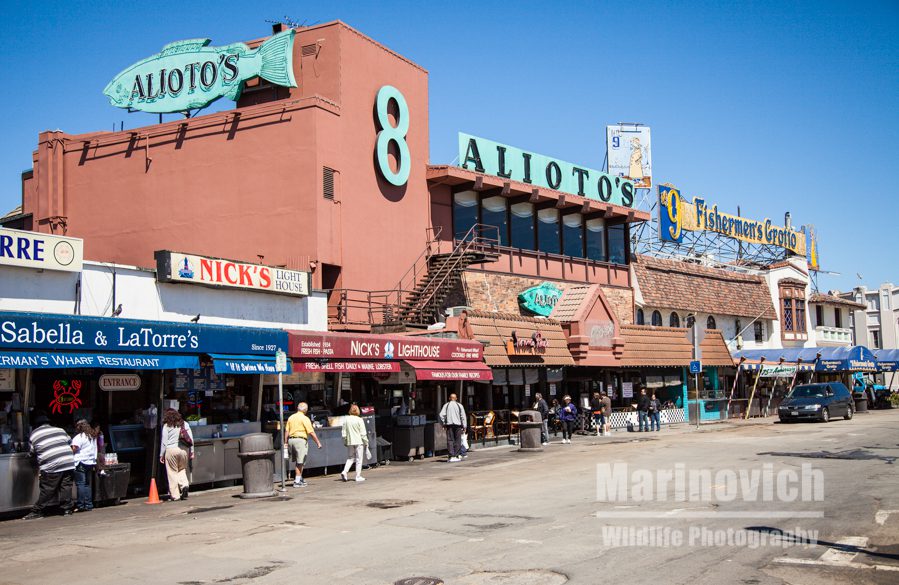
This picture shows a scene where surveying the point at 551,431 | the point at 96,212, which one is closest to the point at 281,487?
the point at 551,431

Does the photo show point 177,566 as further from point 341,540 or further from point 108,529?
point 108,529

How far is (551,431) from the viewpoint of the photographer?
3397 cm

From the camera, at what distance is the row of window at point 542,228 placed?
3556cm

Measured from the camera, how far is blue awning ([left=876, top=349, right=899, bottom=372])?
56.5 meters

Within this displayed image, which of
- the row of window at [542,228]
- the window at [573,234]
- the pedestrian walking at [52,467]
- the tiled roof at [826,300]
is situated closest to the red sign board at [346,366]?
the pedestrian walking at [52,467]

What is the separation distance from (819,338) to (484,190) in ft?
112

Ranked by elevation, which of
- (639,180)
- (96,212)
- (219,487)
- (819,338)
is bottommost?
(219,487)

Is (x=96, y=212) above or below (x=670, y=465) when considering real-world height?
above

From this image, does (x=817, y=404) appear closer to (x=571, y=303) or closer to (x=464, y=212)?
(x=571, y=303)

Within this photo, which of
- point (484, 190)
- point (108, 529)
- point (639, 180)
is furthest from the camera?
point (639, 180)

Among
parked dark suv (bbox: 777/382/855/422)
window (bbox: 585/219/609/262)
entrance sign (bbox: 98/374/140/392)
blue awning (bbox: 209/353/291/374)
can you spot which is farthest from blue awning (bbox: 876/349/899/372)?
entrance sign (bbox: 98/374/140/392)

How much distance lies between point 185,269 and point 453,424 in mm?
8307

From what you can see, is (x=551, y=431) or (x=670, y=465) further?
(x=551, y=431)

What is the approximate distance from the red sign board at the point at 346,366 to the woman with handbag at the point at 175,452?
402 cm
